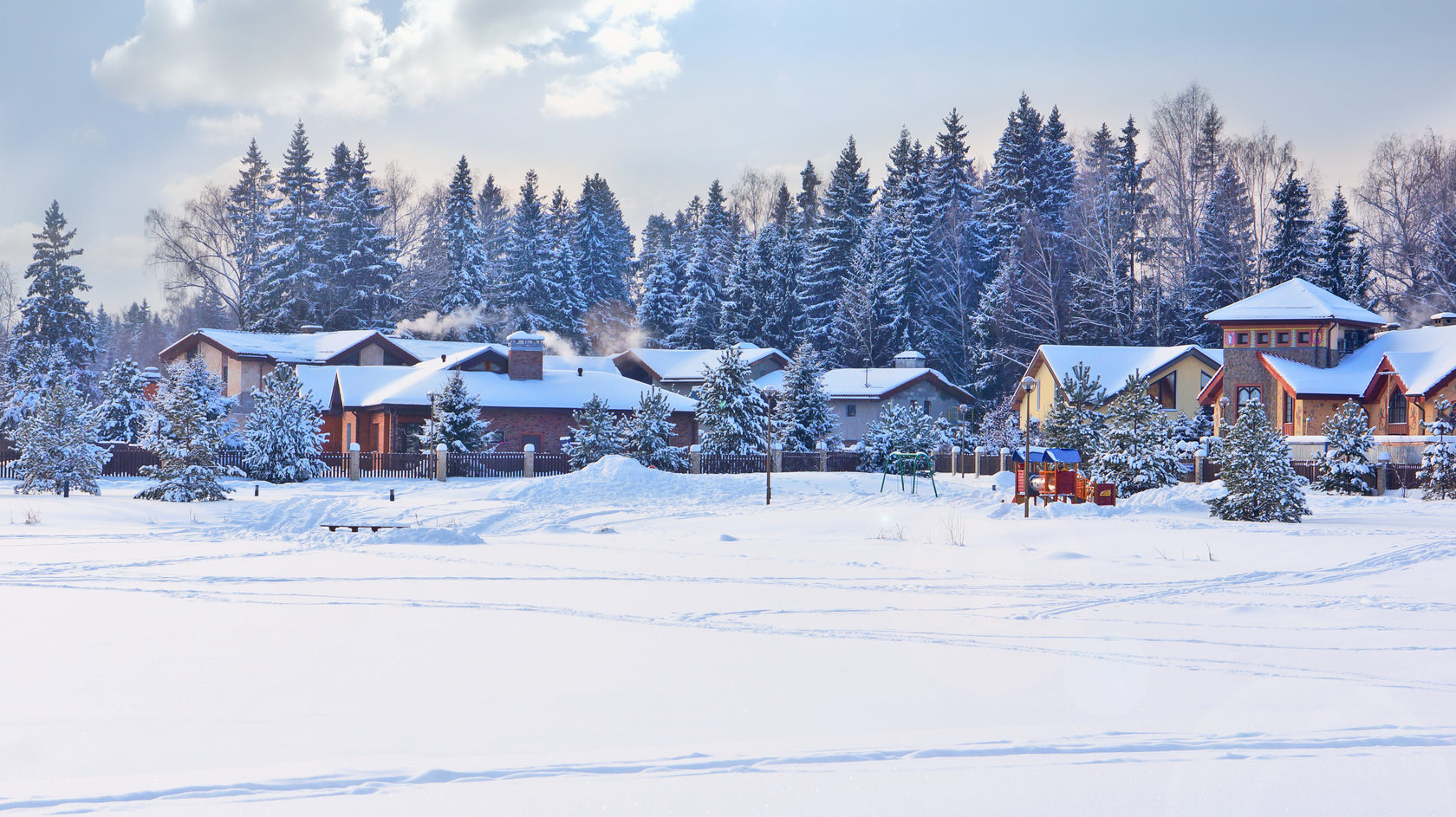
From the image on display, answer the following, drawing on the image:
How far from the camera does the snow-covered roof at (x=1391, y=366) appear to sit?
3872 centimetres

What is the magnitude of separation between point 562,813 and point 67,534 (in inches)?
713

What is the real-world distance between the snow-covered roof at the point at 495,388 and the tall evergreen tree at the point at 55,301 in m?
24.6

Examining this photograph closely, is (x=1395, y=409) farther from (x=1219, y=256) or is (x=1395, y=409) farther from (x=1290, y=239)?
(x=1219, y=256)

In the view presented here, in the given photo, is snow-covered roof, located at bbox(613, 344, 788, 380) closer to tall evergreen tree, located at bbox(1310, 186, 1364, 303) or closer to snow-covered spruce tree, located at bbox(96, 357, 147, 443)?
snow-covered spruce tree, located at bbox(96, 357, 147, 443)

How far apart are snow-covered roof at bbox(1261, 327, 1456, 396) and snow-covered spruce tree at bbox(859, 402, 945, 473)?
13814 millimetres

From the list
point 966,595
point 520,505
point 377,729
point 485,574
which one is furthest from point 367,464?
point 377,729

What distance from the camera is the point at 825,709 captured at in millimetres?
7652

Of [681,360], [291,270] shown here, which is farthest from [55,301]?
[681,360]

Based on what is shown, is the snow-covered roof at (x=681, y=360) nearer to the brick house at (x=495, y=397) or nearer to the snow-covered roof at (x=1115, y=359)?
the brick house at (x=495, y=397)

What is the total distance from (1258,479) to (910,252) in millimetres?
49512

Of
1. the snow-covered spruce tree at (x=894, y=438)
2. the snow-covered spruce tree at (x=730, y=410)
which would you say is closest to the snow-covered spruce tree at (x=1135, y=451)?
the snow-covered spruce tree at (x=894, y=438)

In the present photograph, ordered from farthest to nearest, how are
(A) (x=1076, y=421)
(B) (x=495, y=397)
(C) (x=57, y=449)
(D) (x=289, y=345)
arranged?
(D) (x=289, y=345) → (B) (x=495, y=397) → (A) (x=1076, y=421) → (C) (x=57, y=449)

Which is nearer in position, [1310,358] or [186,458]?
[186,458]

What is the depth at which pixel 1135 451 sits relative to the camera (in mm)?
29453
